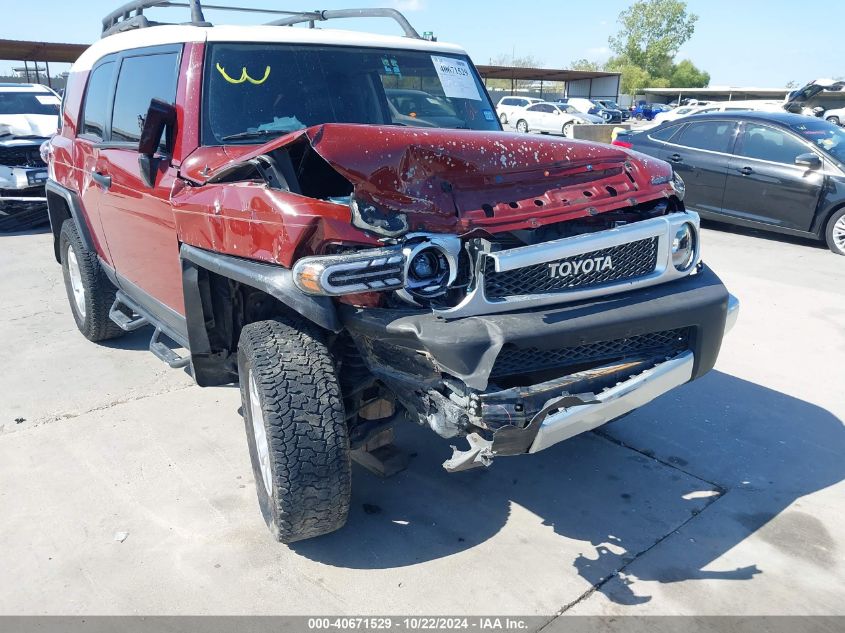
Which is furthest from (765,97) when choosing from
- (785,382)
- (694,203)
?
(785,382)

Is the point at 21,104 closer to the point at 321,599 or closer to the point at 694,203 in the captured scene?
the point at 694,203

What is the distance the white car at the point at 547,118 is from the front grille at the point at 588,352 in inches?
960

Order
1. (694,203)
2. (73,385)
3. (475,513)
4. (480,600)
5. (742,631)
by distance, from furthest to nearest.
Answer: (694,203) < (73,385) < (475,513) < (480,600) < (742,631)

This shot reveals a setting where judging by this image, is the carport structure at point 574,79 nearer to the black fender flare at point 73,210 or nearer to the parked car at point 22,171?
the parked car at point 22,171

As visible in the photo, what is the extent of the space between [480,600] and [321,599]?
60cm

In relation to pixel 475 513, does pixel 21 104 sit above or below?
above

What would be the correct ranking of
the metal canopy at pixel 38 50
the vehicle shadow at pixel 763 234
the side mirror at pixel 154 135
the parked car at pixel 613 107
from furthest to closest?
the parked car at pixel 613 107 < the metal canopy at pixel 38 50 < the vehicle shadow at pixel 763 234 < the side mirror at pixel 154 135

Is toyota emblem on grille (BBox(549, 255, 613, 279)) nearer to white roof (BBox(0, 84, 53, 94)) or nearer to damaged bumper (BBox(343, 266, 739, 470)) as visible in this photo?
damaged bumper (BBox(343, 266, 739, 470))

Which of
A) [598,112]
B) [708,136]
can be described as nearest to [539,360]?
[708,136]

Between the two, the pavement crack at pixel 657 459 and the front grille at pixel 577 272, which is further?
the pavement crack at pixel 657 459

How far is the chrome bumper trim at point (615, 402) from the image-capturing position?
7.86ft

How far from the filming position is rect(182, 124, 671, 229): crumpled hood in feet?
8.20

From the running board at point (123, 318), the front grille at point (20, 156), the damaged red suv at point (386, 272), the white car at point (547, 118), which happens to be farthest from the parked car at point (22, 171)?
the white car at point (547, 118)

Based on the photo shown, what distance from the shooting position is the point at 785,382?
455 centimetres
